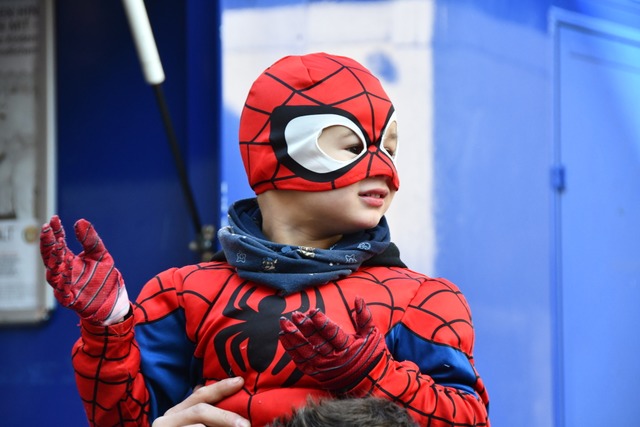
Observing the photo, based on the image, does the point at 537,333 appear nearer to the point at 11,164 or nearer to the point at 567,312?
the point at 567,312

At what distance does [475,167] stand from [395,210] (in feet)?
1.13

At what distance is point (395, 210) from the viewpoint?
286 centimetres

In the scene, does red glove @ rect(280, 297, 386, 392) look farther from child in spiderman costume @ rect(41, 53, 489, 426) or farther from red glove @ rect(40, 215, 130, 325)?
red glove @ rect(40, 215, 130, 325)

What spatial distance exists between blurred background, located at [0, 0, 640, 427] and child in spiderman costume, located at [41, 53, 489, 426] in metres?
1.02

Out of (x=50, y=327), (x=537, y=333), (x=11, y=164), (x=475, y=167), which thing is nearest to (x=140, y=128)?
(x=11, y=164)

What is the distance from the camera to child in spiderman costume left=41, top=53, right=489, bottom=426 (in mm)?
1384

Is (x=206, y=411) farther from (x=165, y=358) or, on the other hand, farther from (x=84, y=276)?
(x=84, y=276)

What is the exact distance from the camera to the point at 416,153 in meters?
2.89

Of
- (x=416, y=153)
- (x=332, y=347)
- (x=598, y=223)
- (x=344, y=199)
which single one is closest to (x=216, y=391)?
(x=332, y=347)

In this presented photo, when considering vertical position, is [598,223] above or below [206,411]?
above

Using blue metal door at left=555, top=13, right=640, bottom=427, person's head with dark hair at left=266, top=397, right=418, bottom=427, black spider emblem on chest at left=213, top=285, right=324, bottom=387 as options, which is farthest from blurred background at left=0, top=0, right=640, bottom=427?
person's head with dark hair at left=266, top=397, right=418, bottom=427

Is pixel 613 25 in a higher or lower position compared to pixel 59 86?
higher

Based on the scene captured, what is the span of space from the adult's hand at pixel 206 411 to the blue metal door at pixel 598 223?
202 cm

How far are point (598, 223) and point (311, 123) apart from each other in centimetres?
217
